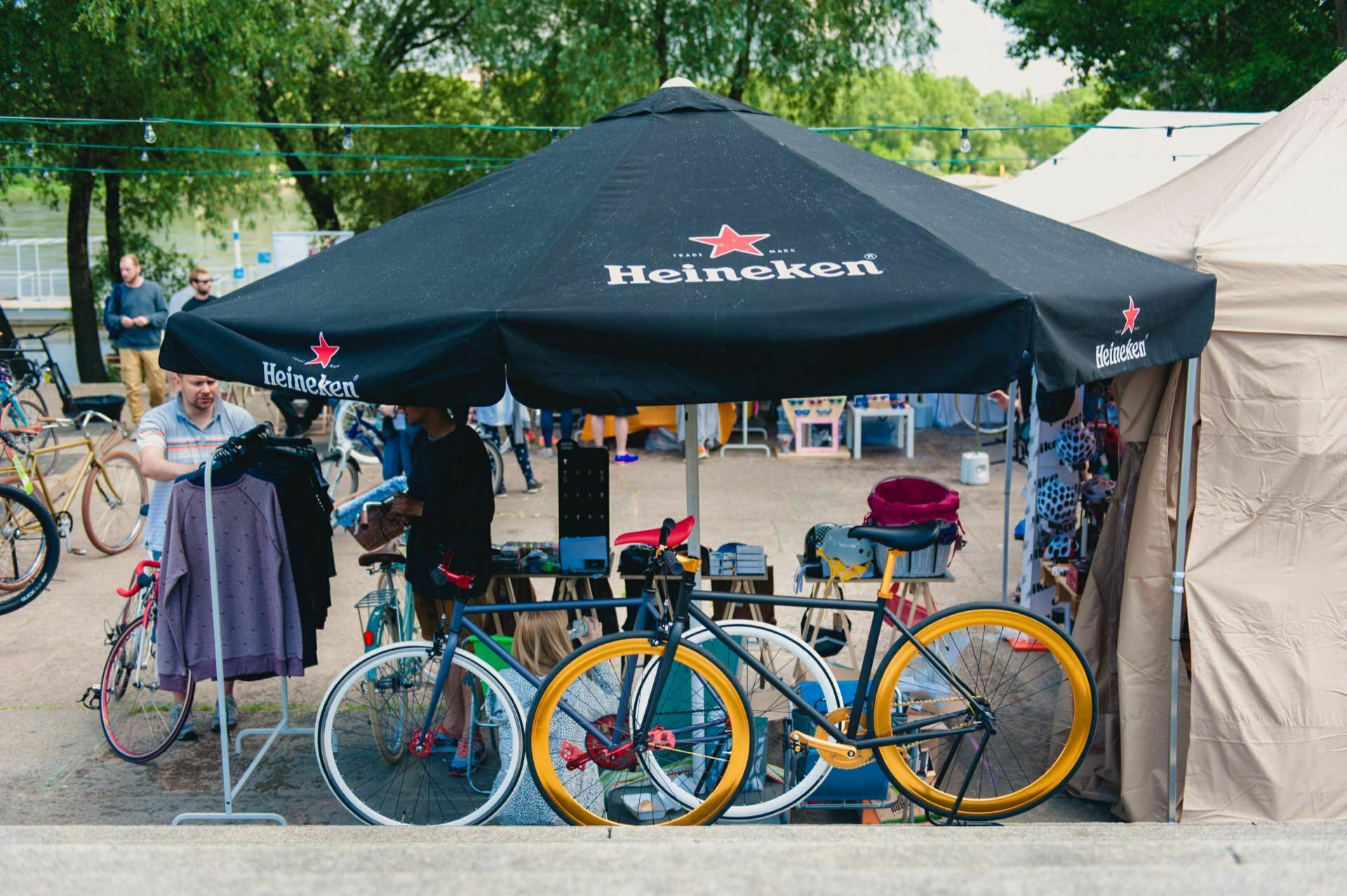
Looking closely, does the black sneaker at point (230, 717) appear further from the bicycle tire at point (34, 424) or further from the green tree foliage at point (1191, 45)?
the green tree foliage at point (1191, 45)

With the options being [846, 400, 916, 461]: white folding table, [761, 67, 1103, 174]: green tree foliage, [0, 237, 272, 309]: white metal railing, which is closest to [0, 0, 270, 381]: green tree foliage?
[0, 237, 272, 309]: white metal railing

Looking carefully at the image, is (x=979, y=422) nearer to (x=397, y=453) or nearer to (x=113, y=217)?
(x=397, y=453)

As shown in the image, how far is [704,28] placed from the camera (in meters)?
15.4

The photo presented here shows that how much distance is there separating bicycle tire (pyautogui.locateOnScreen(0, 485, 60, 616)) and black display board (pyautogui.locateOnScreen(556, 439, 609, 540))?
399 cm

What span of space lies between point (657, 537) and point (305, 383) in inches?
53.4

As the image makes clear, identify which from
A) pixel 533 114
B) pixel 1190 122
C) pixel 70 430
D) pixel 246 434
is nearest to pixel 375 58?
pixel 533 114

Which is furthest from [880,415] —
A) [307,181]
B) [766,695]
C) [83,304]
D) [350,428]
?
[307,181]

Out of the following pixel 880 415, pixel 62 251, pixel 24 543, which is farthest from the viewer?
pixel 62 251

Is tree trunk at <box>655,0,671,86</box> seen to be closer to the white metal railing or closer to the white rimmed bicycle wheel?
the white metal railing

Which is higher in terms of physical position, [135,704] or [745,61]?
[745,61]

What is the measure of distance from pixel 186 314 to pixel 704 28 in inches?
499

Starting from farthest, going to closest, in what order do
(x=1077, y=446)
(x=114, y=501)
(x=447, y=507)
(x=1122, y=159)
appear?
(x=1122, y=159) < (x=114, y=501) < (x=1077, y=446) < (x=447, y=507)

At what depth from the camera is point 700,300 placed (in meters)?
3.58

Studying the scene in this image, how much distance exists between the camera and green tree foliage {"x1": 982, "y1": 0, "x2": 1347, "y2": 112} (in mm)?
13922
